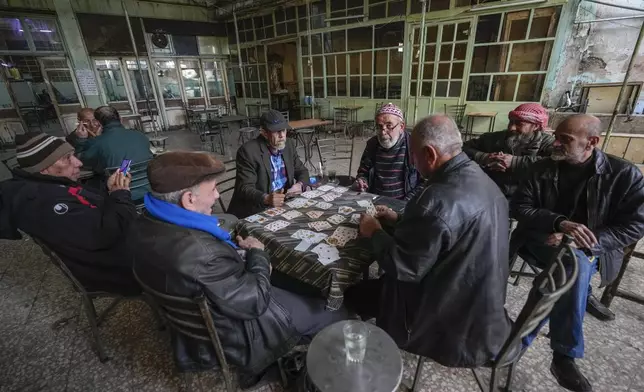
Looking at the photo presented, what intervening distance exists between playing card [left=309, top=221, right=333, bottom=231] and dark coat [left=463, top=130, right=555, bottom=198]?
176 cm

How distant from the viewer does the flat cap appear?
3.64 feet

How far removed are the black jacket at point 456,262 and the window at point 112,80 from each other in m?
11.7

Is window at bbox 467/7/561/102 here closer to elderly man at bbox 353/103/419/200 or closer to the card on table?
elderly man at bbox 353/103/419/200

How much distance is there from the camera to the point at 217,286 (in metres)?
1.06

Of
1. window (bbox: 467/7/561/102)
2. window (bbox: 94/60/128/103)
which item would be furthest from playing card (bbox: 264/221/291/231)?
window (bbox: 94/60/128/103)

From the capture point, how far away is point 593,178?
1709 millimetres

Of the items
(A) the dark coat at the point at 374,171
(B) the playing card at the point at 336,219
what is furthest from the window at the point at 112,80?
(B) the playing card at the point at 336,219

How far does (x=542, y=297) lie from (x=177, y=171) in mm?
1378

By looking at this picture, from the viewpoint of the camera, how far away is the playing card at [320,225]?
166cm

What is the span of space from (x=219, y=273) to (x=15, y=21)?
38.0 feet

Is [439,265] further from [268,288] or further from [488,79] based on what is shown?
[488,79]

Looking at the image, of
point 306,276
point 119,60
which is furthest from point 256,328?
point 119,60

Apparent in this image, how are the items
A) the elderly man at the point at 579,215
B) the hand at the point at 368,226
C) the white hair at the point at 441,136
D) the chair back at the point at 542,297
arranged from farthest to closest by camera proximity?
the elderly man at the point at 579,215, the hand at the point at 368,226, the white hair at the point at 441,136, the chair back at the point at 542,297

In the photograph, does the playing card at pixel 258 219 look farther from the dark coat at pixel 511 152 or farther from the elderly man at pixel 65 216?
the dark coat at pixel 511 152
